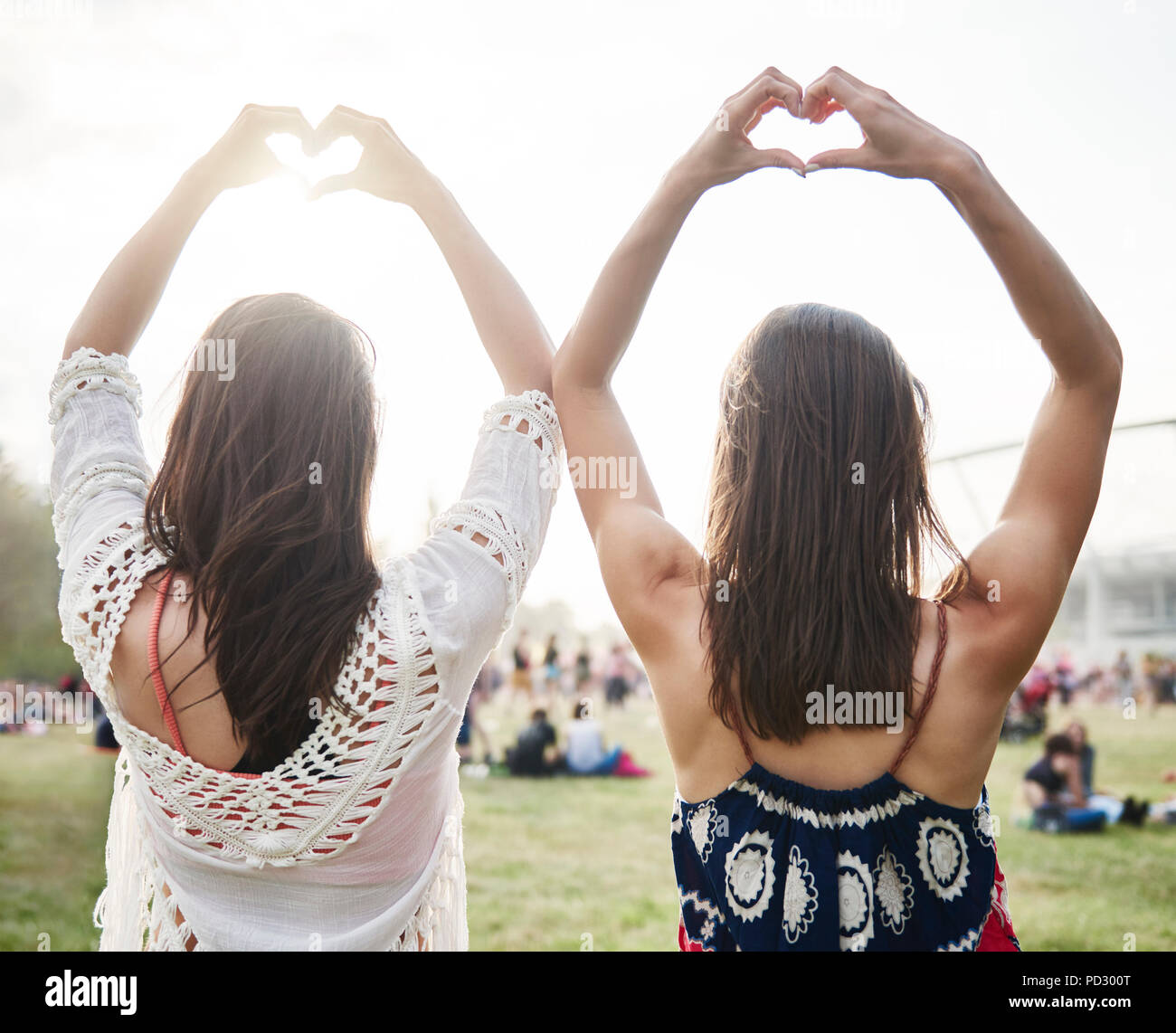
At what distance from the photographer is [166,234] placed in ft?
5.49

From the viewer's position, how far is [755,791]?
1440mm

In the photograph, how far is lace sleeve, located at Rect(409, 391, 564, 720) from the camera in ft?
4.58

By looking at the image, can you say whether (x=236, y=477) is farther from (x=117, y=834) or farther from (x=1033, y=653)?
(x=1033, y=653)

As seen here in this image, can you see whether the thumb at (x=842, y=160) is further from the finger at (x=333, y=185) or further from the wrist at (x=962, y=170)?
the finger at (x=333, y=185)

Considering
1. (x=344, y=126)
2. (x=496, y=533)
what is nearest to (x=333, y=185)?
(x=344, y=126)

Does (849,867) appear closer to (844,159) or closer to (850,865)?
(850,865)

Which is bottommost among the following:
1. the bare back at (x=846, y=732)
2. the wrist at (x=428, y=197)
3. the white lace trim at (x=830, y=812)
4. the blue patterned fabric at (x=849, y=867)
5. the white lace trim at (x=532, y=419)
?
the blue patterned fabric at (x=849, y=867)

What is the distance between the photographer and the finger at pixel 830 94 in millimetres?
1508

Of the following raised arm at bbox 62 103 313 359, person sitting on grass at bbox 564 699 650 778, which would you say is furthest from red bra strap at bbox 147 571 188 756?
person sitting on grass at bbox 564 699 650 778

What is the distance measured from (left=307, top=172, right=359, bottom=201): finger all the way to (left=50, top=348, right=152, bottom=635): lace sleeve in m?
0.47

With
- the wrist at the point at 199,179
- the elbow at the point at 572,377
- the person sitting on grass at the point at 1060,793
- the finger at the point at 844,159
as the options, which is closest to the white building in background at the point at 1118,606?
the person sitting on grass at the point at 1060,793

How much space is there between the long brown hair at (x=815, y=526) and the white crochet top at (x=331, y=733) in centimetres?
35

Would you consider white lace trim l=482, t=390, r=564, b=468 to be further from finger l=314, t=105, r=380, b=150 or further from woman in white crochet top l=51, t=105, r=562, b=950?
finger l=314, t=105, r=380, b=150
